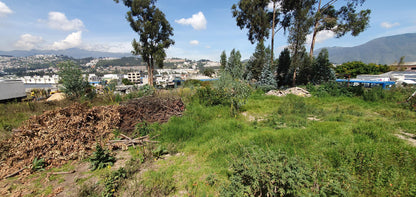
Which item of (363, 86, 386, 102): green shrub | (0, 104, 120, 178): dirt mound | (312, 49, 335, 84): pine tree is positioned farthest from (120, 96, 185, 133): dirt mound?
(312, 49, 335, 84): pine tree

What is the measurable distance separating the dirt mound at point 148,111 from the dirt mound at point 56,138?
46cm

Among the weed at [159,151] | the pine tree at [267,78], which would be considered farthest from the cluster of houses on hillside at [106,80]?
the pine tree at [267,78]

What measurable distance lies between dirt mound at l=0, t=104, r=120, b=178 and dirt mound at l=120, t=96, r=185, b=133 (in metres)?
0.46

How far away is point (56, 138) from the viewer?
3.94 m

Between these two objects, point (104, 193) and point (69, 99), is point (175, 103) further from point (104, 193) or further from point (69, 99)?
point (69, 99)

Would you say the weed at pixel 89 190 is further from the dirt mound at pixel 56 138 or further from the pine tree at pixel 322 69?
the pine tree at pixel 322 69

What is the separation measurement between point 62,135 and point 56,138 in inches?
5.0

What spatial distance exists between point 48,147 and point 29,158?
35 centimetres

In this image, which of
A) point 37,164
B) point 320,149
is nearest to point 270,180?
point 320,149

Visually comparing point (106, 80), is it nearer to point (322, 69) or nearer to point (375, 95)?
point (322, 69)

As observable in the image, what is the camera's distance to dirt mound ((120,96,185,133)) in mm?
5343

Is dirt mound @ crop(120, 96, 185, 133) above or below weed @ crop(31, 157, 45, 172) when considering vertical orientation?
above

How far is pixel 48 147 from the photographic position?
376 centimetres

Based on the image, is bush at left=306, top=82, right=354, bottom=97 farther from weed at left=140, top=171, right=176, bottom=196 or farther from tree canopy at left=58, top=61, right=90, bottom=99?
tree canopy at left=58, top=61, right=90, bottom=99
